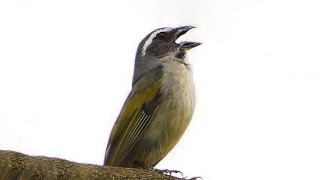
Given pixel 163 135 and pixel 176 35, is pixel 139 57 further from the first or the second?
pixel 163 135

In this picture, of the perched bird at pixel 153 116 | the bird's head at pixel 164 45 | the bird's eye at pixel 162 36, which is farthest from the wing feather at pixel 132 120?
the bird's eye at pixel 162 36

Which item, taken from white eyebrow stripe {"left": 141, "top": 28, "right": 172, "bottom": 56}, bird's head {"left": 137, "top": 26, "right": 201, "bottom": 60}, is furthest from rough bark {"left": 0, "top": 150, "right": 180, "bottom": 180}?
white eyebrow stripe {"left": 141, "top": 28, "right": 172, "bottom": 56}

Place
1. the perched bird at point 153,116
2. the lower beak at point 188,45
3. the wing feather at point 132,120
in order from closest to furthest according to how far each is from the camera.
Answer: the wing feather at point 132,120
the perched bird at point 153,116
the lower beak at point 188,45

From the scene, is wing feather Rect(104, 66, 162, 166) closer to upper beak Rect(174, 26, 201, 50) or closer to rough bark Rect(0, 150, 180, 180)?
upper beak Rect(174, 26, 201, 50)

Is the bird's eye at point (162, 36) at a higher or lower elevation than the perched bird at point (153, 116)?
higher

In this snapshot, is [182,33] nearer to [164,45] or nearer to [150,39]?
[164,45]

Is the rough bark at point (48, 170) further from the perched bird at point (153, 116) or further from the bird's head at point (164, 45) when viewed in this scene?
the bird's head at point (164, 45)
